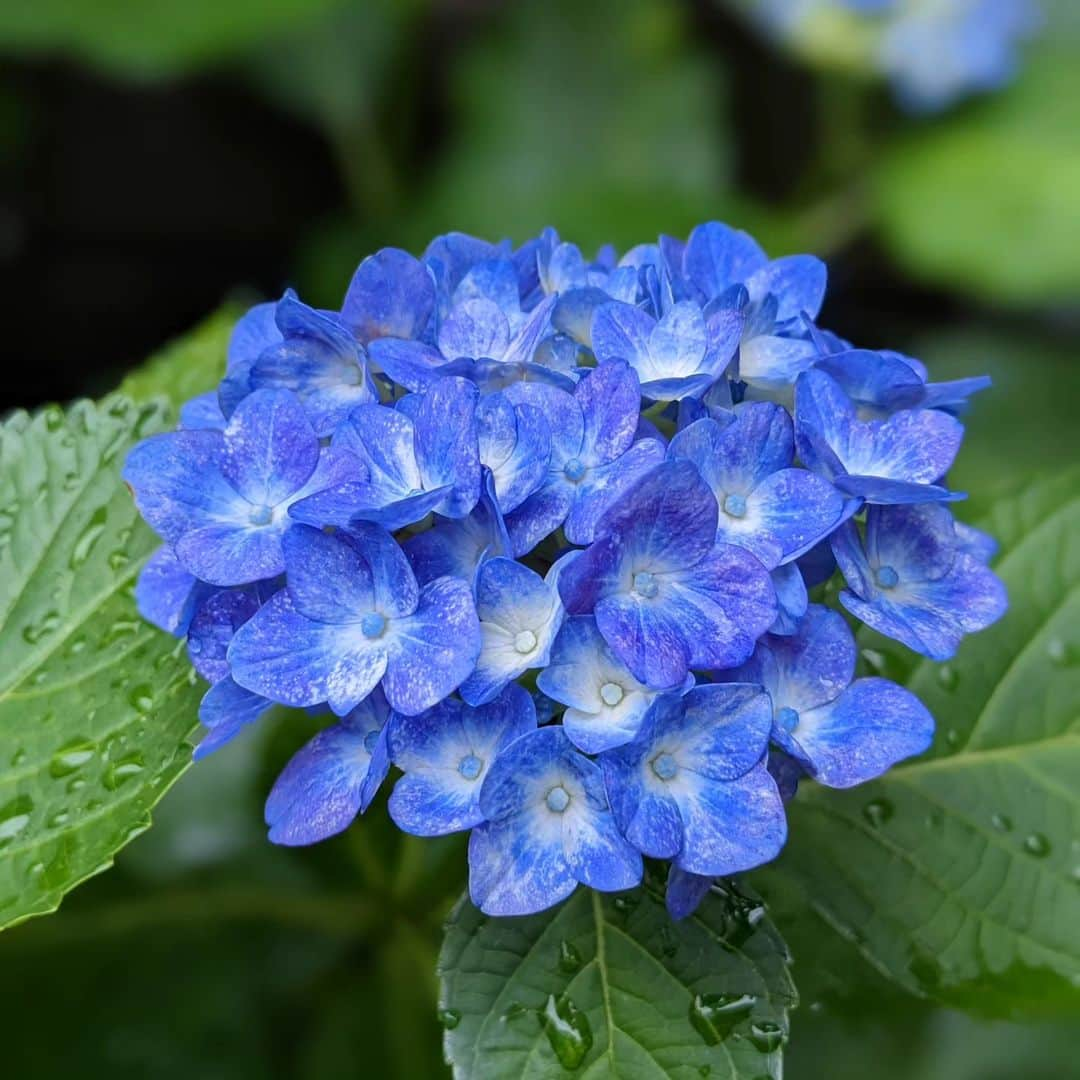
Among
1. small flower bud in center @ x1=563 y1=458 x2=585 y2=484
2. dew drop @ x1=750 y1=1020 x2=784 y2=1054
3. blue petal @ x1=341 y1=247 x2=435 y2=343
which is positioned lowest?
dew drop @ x1=750 y1=1020 x2=784 y2=1054

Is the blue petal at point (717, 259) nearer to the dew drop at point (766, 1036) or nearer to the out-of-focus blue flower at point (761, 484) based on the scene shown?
the out-of-focus blue flower at point (761, 484)

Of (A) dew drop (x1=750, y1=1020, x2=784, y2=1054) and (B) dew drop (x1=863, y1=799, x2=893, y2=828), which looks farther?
(B) dew drop (x1=863, y1=799, x2=893, y2=828)

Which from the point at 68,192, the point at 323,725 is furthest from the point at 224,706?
the point at 68,192

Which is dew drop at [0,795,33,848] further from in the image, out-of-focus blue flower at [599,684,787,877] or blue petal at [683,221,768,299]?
blue petal at [683,221,768,299]

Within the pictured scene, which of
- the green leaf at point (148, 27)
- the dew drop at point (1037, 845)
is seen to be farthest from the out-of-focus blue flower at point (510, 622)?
the green leaf at point (148, 27)

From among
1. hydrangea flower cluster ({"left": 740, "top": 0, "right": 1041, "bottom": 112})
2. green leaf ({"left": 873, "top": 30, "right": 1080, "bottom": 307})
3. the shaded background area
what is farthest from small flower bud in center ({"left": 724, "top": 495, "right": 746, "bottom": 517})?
hydrangea flower cluster ({"left": 740, "top": 0, "right": 1041, "bottom": 112})

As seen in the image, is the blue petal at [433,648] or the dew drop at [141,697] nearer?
the blue petal at [433,648]

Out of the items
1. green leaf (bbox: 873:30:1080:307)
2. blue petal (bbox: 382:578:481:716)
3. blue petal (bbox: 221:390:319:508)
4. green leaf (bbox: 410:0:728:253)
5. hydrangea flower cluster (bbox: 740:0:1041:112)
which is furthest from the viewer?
green leaf (bbox: 410:0:728:253)
